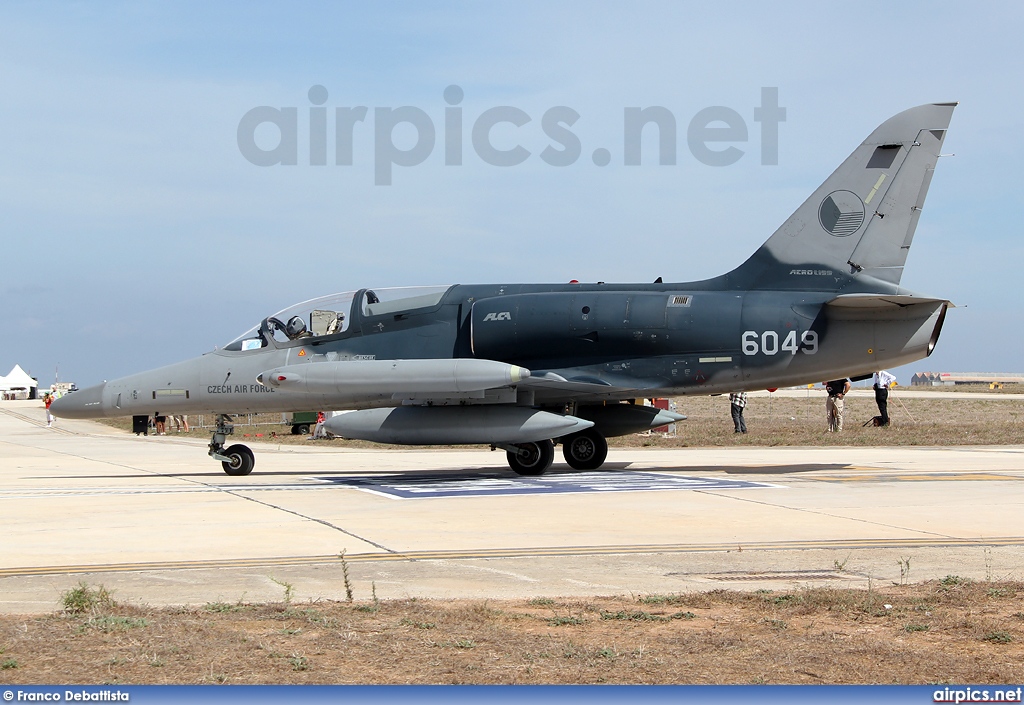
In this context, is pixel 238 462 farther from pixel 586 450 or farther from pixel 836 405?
pixel 836 405

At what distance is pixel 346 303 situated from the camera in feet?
62.5

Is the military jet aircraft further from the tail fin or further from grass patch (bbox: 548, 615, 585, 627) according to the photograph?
grass patch (bbox: 548, 615, 585, 627)

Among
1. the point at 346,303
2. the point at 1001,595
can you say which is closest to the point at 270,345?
the point at 346,303

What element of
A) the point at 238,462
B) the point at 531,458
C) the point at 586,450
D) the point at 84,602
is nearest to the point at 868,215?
the point at 586,450

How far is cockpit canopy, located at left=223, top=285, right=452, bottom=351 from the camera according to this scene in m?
18.9

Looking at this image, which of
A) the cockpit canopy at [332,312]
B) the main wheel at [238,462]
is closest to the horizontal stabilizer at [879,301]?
the cockpit canopy at [332,312]

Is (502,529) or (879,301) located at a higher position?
(879,301)

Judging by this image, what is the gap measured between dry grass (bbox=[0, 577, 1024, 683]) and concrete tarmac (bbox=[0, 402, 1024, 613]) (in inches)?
29.7

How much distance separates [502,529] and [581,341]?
724 centimetres

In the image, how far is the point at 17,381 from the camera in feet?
565

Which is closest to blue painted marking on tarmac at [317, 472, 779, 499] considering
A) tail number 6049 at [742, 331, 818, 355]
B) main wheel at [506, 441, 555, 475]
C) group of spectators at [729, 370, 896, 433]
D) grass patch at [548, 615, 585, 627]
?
main wheel at [506, 441, 555, 475]

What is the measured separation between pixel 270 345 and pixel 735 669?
15.1 meters

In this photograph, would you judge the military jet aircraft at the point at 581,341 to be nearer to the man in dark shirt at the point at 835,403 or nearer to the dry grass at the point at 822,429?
the dry grass at the point at 822,429

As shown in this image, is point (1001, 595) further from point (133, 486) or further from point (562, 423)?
point (133, 486)
